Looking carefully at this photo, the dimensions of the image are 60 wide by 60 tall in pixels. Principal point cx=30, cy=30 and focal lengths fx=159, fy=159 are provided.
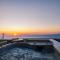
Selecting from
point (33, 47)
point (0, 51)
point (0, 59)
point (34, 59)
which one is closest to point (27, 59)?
point (34, 59)

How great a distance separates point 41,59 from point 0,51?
8.29ft

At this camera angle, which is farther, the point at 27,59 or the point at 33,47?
the point at 33,47

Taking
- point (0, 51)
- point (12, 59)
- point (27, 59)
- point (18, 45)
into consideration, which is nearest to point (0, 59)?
point (12, 59)

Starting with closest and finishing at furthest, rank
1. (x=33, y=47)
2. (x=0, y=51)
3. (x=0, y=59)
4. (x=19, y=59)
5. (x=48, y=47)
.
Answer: (x=0, y=59) → (x=19, y=59) → (x=0, y=51) → (x=48, y=47) → (x=33, y=47)

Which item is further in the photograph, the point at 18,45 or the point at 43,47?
the point at 18,45

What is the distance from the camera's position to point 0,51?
8.62 m

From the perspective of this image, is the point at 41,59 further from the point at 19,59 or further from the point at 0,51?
the point at 0,51

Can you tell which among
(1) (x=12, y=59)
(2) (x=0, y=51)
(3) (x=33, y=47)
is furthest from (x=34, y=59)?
(3) (x=33, y=47)

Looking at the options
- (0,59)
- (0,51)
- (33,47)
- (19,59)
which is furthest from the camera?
(33,47)

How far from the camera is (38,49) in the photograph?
11555 millimetres

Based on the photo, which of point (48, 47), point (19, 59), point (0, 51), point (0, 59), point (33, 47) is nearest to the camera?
point (0, 59)

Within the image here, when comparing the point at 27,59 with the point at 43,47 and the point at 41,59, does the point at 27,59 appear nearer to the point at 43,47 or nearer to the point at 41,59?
the point at 41,59

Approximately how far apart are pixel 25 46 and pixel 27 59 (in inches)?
215

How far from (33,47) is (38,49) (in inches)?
24.3
